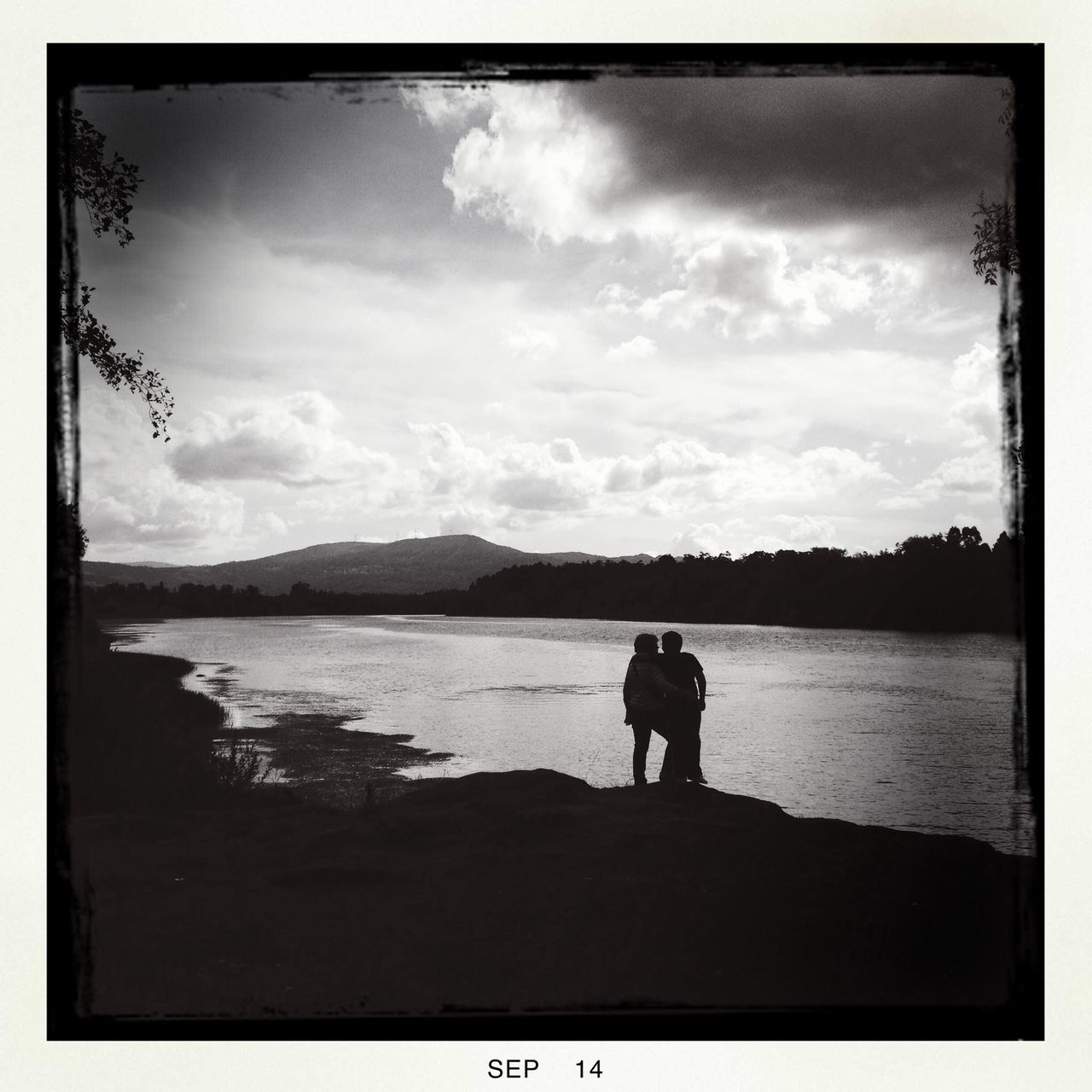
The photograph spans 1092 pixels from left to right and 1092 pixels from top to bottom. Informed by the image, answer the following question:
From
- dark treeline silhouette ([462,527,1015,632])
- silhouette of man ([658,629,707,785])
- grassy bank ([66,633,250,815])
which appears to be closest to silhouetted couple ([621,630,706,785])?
silhouette of man ([658,629,707,785])

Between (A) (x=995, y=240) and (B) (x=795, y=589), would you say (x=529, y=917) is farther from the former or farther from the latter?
(A) (x=995, y=240)

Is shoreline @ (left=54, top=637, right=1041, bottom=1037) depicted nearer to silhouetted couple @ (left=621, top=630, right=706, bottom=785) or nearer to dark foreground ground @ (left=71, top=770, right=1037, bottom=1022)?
dark foreground ground @ (left=71, top=770, right=1037, bottom=1022)

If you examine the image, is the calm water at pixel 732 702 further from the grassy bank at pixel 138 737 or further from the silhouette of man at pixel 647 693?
the silhouette of man at pixel 647 693

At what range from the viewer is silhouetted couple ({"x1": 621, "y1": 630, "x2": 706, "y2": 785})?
4.77m

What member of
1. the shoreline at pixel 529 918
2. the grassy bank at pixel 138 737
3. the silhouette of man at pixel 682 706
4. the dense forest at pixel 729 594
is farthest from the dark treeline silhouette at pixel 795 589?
the grassy bank at pixel 138 737

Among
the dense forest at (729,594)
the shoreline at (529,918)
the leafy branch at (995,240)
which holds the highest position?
the leafy branch at (995,240)

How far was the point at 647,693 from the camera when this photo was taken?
475 cm

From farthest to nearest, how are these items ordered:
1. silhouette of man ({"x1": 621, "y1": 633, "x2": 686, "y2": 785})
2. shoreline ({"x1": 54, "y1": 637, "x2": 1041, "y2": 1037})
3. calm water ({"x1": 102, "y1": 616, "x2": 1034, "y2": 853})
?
silhouette of man ({"x1": 621, "y1": 633, "x2": 686, "y2": 785}), calm water ({"x1": 102, "y1": 616, "x2": 1034, "y2": 853}), shoreline ({"x1": 54, "y1": 637, "x2": 1041, "y2": 1037})

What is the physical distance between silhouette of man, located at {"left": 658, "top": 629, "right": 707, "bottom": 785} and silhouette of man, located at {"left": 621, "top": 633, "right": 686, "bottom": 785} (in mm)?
29

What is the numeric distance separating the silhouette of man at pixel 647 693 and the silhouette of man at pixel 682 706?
1.1 inches

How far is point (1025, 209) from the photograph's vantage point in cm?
379

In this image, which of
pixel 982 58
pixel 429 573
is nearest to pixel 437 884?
pixel 429 573

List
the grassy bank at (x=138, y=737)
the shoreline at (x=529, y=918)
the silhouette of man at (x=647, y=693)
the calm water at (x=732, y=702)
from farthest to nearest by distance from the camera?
the silhouette of man at (x=647, y=693) → the calm water at (x=732, y=702) → the grassy bank at (x=138, y=737) → the shoreline at (x=529, y=918)

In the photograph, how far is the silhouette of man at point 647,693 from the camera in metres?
4.76
